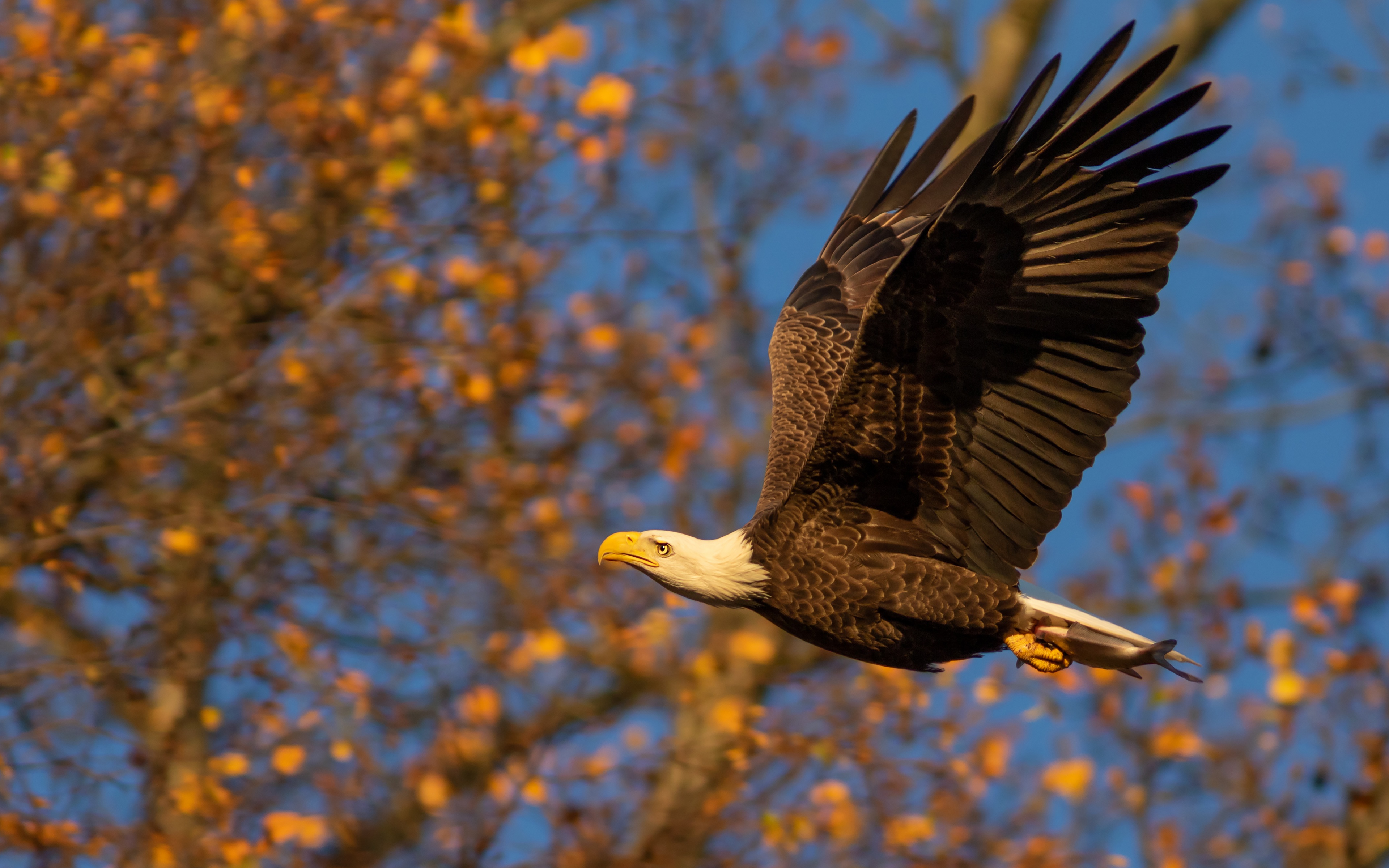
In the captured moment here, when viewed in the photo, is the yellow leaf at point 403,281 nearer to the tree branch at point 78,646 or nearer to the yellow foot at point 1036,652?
the tree branch at point 78,646

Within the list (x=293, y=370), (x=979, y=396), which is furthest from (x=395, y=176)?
(x=979, y=396)

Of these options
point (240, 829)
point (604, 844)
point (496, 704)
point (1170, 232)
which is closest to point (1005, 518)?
point (1170, 232)

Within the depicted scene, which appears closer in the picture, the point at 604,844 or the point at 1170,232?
the point at 1170,232

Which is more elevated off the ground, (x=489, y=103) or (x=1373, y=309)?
(x=489, y=103)

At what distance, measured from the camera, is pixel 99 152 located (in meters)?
Answer: 7.16

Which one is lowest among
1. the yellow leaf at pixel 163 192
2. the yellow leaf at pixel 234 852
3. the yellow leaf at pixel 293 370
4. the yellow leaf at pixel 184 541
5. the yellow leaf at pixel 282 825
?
the yellow leaf at pixel 234 852

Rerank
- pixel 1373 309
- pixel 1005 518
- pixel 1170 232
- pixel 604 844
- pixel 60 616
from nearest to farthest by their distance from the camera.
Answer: pixel 1170 232 → pixel 1005 518 → pixel 604 844 → pixel 60 616 → pixel 1373 309

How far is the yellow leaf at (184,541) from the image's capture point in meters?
7.05

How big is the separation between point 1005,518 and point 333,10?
4673 millimetres

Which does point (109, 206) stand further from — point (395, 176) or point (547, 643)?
point (547, 643)

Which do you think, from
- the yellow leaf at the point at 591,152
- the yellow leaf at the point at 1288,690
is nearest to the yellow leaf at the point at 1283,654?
the yellow leaf at the point at 1288,690

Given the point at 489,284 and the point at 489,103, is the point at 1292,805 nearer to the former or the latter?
the point at 489,284

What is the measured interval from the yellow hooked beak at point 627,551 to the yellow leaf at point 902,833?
3.01m

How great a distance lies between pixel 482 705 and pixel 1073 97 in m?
4.22
